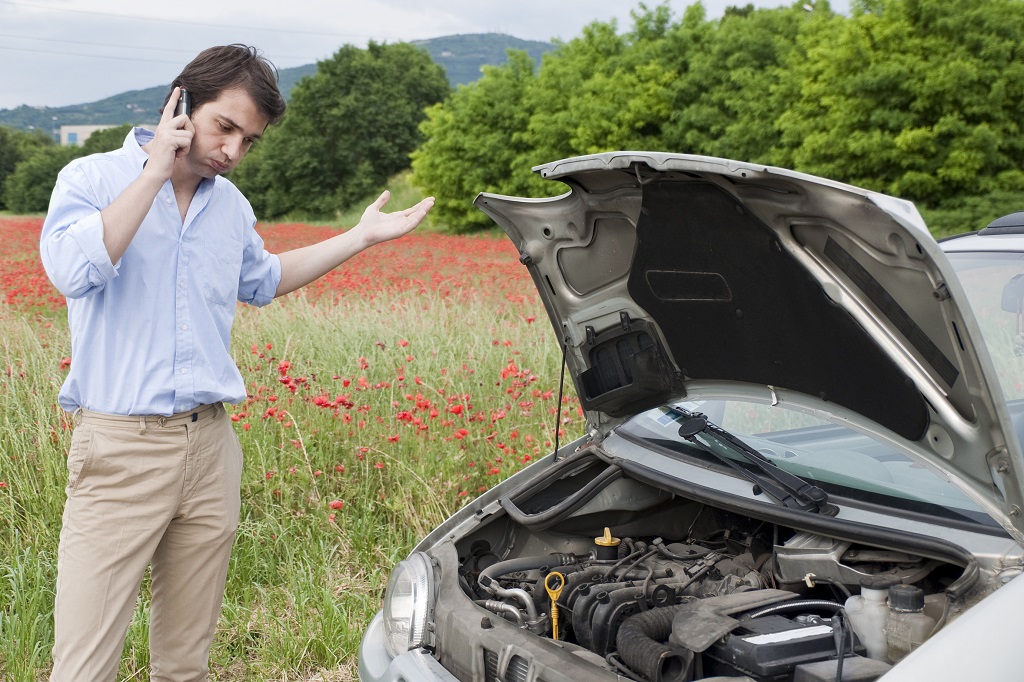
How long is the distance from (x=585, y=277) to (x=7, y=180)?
7358 cm

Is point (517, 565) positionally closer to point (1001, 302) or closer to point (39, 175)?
point (1001, 302)

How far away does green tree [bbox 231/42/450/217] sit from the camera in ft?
168

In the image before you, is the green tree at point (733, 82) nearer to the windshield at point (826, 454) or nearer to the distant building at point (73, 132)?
the windshield at point (826, 454)

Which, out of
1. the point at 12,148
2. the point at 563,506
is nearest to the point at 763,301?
the point at 563,506

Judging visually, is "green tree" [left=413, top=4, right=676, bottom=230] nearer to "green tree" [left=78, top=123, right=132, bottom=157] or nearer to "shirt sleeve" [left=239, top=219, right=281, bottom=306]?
"shirt sleeve" [left=239, top=219, right=281, bottom=306]

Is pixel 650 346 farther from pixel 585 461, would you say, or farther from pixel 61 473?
pixel 61 473

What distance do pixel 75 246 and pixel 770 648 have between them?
1879 mm

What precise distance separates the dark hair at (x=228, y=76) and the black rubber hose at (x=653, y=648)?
67.2 inches

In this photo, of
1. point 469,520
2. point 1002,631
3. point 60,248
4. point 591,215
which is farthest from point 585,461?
point 60,248

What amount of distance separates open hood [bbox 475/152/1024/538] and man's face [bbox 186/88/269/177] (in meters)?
0.73

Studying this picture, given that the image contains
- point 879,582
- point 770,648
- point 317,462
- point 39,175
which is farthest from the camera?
point 39,175

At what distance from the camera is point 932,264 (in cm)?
183

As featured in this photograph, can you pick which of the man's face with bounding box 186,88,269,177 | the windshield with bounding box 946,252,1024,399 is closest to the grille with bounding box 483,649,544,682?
the man's face with bounding box 186,88,269,177

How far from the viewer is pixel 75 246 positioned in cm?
223
